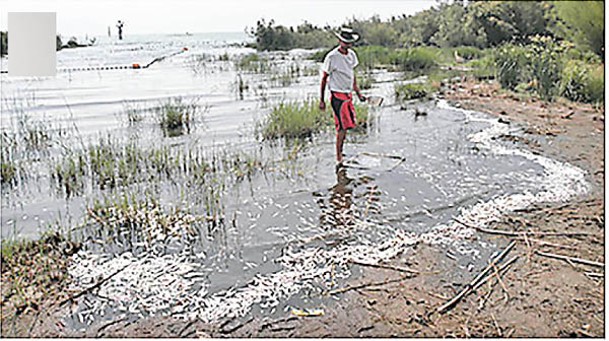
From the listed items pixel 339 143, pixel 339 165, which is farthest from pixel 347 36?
pixel 339 165

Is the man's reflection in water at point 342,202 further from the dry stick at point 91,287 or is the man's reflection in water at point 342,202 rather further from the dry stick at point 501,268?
the dry stick at point 91,287

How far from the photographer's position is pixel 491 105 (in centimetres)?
1028

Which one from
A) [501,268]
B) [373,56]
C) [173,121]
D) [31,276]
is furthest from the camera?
[373,56]

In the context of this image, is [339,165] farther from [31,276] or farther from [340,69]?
[31,276]

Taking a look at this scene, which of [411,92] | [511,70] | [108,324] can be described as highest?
[511,70]

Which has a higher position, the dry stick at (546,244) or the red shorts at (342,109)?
the red shorts at (342,109)

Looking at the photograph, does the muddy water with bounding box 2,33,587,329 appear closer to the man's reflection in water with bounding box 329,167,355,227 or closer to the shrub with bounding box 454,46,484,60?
the man's reflection in water with bounding box 329,167,355,227

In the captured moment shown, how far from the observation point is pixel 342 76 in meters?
5.66

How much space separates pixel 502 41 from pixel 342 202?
2686mm

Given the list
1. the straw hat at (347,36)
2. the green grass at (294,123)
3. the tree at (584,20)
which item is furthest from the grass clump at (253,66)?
the tree at (584,20)

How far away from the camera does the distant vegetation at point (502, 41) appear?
151 cm

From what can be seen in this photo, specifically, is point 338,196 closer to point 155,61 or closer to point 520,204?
point 520,204

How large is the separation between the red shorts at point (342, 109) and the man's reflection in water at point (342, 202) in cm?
57

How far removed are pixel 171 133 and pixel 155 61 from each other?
1733cm
